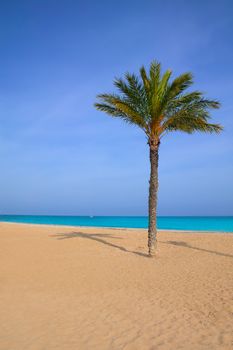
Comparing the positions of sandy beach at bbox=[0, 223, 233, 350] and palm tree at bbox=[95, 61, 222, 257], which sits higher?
palm tree at bbox=[95, 61, 222, 257]

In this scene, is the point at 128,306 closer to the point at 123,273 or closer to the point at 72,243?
the point at 123,273

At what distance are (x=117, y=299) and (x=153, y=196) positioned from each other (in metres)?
7.17

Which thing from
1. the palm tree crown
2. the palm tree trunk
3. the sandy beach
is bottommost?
the sandy beach

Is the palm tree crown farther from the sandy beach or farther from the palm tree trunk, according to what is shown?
the sandy beach

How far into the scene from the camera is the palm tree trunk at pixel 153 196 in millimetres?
16250

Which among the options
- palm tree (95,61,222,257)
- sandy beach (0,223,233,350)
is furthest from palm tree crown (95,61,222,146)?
sandy beach (0,223,233,350)

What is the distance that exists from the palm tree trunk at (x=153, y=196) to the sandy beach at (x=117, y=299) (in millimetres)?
923

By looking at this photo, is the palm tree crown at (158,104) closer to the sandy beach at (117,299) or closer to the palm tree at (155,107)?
the palm tree at (155,107)

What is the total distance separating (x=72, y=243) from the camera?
2133 cm

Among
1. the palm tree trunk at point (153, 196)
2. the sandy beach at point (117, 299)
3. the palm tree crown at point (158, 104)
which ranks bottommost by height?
the sandy beach at point (117, 299)

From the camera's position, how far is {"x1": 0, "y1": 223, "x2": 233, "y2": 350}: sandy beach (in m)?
6.91

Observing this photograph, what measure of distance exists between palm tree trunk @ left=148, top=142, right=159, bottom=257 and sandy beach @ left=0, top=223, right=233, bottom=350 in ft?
3.03

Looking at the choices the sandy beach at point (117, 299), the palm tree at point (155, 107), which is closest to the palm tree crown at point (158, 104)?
the palm tree at point (155, 107)

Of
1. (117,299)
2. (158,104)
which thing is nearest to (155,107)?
(158,104)
